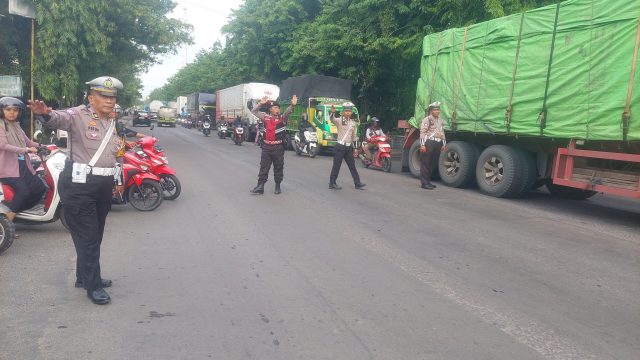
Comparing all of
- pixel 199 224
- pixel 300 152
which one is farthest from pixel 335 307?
pixel 300 152

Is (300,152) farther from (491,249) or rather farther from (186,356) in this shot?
(186,356)

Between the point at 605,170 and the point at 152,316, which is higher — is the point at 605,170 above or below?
above

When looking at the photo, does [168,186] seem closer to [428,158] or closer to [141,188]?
[141,188]

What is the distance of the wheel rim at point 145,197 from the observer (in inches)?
326

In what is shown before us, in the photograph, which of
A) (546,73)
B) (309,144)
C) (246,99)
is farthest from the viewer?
(246,99)

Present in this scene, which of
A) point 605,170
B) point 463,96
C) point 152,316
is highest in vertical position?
point 463,96

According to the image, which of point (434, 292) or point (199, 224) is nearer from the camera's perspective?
point (434, 292)

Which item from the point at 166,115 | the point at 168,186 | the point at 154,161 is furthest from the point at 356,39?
the point at 166,115

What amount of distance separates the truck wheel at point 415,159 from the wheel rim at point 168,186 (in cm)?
644

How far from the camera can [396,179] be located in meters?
13.2

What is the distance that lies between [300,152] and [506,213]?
11.5 meters

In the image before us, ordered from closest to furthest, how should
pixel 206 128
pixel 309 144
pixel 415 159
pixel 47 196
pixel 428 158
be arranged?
pixel 47 196 < pixel 428 158 < pixel 415 159 < pixel 309 144 < pixel 206 128

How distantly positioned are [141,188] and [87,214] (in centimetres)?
401

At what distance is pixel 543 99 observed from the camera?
380 inches
